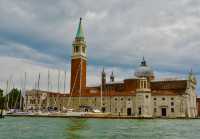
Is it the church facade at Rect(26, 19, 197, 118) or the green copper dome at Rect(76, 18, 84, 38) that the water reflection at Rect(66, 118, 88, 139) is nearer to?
the church facade at Rect(26, 19, 197, 118)

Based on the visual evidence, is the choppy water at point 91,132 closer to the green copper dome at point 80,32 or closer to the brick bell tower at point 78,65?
the brick bell tower at point 78,65

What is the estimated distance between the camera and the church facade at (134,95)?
72.1m

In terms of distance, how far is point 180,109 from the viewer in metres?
73.1

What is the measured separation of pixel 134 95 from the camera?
7519 cm

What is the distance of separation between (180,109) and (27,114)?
106 feet

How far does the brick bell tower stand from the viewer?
76375 millimetres

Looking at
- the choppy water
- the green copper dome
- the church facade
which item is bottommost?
the choppy water

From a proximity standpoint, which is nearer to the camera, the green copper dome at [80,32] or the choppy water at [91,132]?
the choppy water at [91,132]

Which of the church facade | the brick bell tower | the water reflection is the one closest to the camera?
the water reflection

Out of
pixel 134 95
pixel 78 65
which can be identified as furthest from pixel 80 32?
pixel 134 95

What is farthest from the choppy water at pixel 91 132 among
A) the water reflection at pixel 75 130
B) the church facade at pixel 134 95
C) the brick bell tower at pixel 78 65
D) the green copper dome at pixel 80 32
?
the green copper dome at pixel 80 32

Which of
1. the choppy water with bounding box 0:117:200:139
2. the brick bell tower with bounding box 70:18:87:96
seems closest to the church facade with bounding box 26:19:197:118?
the brick bell tower with bounding box 70:18:87:96

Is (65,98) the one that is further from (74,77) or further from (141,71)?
(141,71)

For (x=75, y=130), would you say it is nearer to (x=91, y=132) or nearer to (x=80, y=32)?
(x=91, y=132)
